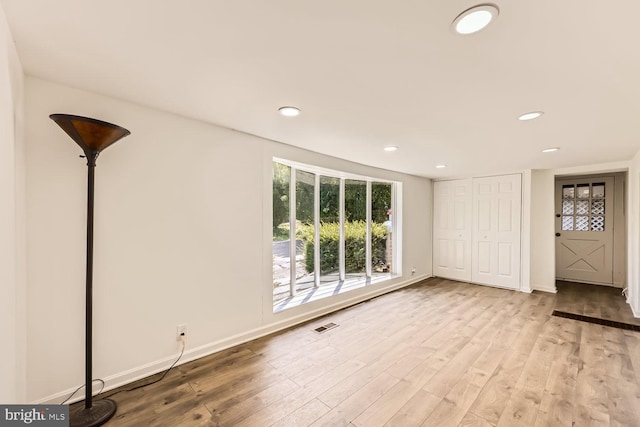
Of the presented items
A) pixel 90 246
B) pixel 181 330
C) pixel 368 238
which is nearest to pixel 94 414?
pixel 181 330

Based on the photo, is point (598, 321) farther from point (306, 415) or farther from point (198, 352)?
point (198, 352)

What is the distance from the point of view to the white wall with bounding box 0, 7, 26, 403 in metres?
1.09

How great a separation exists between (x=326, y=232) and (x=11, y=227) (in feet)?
10.6

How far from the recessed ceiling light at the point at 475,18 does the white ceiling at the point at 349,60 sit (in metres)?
0.03

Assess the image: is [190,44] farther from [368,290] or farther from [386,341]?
[368,290]

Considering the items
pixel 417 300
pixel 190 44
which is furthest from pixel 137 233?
pixel 417 300

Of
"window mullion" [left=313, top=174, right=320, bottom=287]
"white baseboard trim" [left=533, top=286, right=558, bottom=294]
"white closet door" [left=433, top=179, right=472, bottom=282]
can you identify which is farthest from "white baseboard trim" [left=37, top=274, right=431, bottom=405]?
"white baseboard trim" [left=533, top=286, right=558, bottom=294]

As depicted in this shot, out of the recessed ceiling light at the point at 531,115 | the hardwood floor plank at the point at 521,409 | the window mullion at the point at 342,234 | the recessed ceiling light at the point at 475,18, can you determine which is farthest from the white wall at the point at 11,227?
the window mullion at the point at 342,234

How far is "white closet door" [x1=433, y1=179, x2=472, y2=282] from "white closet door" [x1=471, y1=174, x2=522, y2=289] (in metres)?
0.14

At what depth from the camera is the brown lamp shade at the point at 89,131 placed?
1461 millimetres

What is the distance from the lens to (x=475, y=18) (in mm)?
1070

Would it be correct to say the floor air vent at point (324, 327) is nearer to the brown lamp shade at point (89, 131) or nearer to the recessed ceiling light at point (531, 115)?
the brown lamp shade at point (89, 131)
